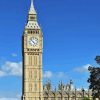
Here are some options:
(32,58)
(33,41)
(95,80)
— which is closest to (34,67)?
(32,58)

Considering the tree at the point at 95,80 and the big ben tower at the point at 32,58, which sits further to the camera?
the big ben tower at the point at 32,58

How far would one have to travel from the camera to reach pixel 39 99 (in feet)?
503

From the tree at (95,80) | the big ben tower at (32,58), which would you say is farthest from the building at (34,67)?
the tree at (95,80)

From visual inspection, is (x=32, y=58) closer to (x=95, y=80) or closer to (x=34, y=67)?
(x=34, y=67)

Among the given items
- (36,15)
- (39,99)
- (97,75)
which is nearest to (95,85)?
(97,75)

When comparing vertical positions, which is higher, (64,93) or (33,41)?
(33,41)

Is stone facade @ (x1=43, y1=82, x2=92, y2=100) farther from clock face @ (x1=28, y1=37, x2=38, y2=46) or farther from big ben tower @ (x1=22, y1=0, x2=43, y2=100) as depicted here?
clock face @ (x1=28, y1=37, x2=38, y2=46)

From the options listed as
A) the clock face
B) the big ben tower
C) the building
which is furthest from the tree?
the clock face

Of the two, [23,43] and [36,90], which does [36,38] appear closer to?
[23,43]

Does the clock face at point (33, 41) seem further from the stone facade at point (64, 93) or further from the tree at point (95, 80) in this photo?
the tree at point (95, 80)

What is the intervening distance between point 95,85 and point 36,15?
93.5 meters

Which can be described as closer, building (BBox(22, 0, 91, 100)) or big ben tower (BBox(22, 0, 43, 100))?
building (BBox(22, 0, 91, 100))

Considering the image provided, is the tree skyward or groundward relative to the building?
groundward

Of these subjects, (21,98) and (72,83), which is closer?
(21,98)
